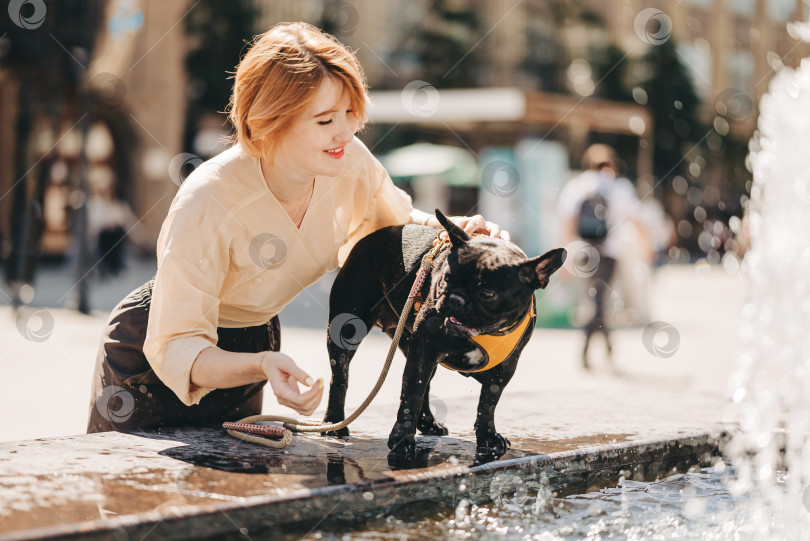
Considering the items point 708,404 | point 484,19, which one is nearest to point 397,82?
point 484,19

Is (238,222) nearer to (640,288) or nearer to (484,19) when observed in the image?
(640,288)

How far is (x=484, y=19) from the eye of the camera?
34875 millimetres

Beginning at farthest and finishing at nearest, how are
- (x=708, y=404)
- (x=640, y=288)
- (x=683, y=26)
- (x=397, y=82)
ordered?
(x=683, y=26) → (x=397, y=82) → (x=640, y=288) → (x=708, y=404)

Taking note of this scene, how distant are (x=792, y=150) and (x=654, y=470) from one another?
1.65 m

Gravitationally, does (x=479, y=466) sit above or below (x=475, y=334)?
below

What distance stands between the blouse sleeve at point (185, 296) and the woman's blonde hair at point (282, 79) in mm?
294

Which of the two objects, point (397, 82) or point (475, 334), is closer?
point (475, 334)

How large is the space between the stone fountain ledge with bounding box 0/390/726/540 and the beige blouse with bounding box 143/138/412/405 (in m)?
0.31

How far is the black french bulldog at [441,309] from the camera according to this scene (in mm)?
2734

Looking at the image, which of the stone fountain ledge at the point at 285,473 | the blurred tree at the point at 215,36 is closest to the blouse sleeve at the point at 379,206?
the stone fountain ledge at the point at 285,473

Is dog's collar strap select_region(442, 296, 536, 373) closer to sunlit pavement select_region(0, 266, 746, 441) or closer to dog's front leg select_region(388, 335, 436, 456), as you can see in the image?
dog's front leg select_region(388, 335, 436, 456)

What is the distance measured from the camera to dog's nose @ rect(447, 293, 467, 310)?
2699mm

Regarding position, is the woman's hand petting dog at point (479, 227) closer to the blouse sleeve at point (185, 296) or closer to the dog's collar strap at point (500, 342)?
the dog's collar strap at point (500, 342)

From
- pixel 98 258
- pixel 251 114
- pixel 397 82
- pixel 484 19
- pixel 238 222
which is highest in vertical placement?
pixel 484 19
